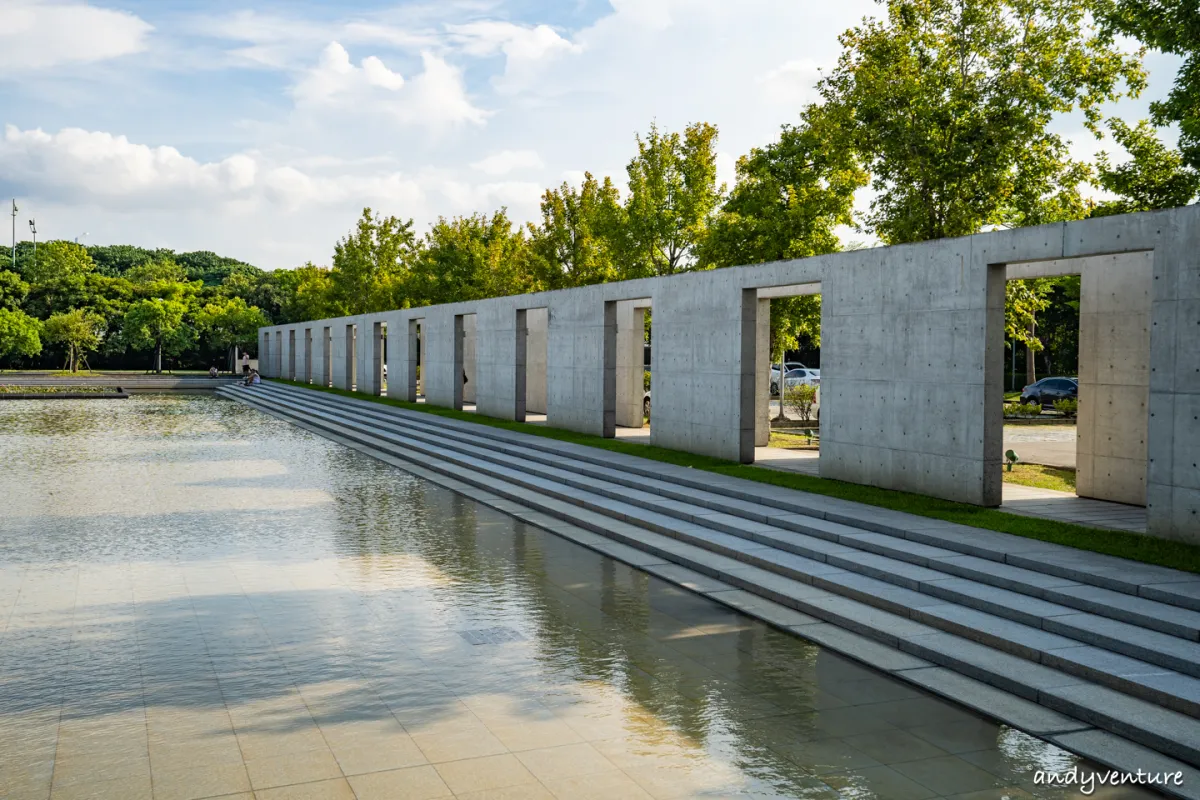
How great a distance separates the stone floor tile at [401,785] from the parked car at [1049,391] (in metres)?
35.6

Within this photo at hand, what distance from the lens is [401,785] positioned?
509 centimetres

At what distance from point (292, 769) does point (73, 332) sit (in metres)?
63.3

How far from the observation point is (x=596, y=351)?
22.0 m

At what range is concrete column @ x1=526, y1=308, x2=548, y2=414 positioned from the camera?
3042cm

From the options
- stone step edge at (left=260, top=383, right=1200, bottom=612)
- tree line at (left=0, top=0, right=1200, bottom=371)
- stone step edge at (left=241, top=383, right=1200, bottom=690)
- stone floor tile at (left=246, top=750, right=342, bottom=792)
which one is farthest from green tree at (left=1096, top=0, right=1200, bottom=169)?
stone floor tile at (left=246, top=750, right=342, bottom=792)

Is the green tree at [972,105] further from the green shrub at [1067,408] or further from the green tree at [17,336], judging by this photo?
the green tree at [17,336]

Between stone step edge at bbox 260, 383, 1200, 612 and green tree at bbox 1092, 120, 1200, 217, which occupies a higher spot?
green tree at bbox 1092, 120, 1200, 217

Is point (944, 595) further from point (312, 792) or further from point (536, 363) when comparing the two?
point (536, 363)

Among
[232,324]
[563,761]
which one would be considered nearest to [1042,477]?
[563,761]

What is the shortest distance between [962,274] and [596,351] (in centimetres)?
1066

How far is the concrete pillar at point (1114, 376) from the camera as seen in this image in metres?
12.5

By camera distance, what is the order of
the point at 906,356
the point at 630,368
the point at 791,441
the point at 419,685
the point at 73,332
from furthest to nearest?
1. the point at 73,332
2. the point at 630,368
3. the point at 791,441
4. the point at 906,356
5. the point at 419,685

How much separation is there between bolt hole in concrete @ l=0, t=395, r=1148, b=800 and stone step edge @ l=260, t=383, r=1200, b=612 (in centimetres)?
264

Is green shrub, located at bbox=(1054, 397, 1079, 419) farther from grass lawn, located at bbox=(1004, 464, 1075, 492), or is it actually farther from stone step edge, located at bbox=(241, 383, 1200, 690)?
stone step edge, located at bbox=(241, 383, 1200, 690)
